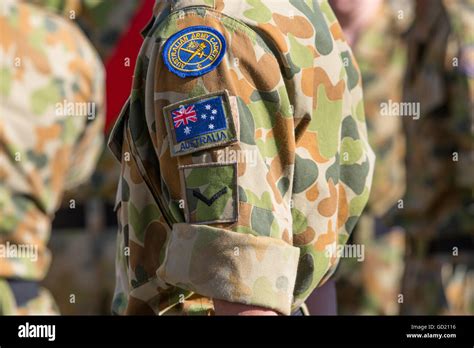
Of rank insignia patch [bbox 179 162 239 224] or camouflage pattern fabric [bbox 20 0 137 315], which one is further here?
camouflage pattern fabric [bbox 20 0 137 315]

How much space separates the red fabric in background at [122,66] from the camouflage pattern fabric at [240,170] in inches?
90.1

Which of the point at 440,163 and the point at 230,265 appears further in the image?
the point at 440,163

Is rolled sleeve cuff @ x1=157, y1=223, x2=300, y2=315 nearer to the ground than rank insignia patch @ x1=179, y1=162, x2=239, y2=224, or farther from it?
nearer to the ground

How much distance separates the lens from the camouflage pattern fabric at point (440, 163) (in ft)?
16.8

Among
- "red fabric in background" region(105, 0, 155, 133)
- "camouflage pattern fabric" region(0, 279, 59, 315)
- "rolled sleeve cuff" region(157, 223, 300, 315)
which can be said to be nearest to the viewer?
"rolled sleeve cuff" region(157, 223, 300, 315)

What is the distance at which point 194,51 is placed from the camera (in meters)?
2.03

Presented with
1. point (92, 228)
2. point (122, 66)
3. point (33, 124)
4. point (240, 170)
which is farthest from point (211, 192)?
point (92, 228)

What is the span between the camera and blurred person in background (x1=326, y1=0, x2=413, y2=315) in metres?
5.20

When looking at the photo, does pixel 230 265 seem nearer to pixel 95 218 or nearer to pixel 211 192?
pixel 211 192

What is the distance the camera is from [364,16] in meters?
2.69

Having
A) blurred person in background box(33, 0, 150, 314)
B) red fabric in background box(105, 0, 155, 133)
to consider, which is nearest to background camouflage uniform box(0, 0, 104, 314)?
red fabric in background box(105, 0, 155, 133)

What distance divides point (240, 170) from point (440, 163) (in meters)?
3.36

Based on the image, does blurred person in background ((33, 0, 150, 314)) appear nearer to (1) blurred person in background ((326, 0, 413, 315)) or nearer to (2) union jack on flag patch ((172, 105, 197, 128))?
(1) blurred person in background ((326, 0, 413, 315))
